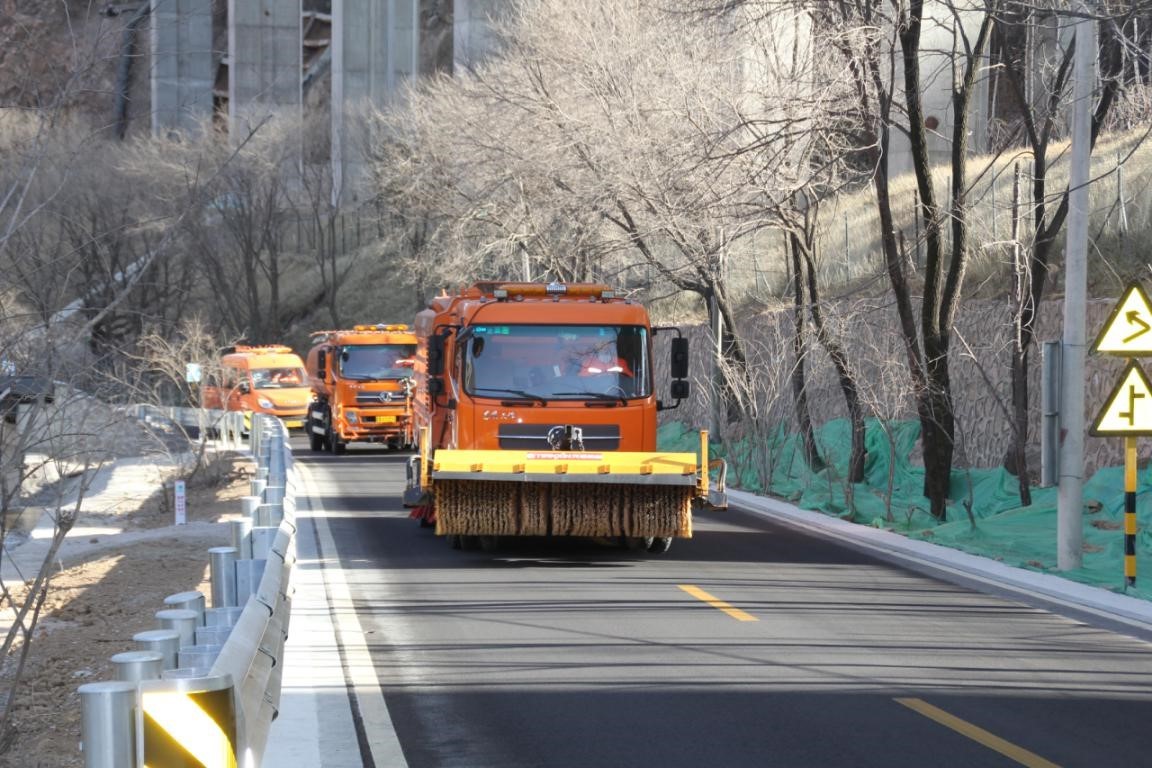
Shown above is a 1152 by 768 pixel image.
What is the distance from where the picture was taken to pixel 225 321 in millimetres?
63375

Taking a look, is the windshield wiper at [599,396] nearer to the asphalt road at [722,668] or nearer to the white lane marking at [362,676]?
the asphalt road at [722,668]

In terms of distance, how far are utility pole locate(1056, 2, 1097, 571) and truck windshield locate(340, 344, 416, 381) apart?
23.3 meters

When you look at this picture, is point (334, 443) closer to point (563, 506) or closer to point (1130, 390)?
point (563, 506)

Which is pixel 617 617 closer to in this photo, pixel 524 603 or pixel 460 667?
pixel 524 603

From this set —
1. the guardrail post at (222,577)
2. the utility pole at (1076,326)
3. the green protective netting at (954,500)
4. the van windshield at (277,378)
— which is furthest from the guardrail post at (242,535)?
the van windshield at (277,378)

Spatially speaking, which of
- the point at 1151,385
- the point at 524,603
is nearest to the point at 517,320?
the point at 524,603

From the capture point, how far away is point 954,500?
23781 mm

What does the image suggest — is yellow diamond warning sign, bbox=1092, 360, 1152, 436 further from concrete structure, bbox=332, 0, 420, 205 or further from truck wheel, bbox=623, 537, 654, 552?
concrete structure, bbox=332, 0, 420, 205

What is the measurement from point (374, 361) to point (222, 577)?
3003 cm

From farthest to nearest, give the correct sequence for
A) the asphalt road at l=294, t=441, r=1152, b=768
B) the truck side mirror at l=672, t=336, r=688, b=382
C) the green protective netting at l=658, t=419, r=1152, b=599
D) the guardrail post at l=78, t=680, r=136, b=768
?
1. the truck side mirror at l=672, t=336, r=688, b=382
2. the green protective netting at l=658, t=419, r=1152, b=599
3. the asphalt road at l=294, t=441, r=1152, b=768
4. the guardrail post at l=78, t=680, r=136, b=768

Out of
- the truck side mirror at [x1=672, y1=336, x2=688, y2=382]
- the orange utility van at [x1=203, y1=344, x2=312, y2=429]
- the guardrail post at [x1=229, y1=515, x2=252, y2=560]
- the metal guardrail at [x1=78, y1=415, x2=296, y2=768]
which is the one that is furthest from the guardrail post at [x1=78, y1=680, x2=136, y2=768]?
the orange utility van at [x1=203, y1=344, x2=312, y2=429]

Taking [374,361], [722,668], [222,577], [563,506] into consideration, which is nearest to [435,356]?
[563,506]

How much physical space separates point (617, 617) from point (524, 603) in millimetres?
1097

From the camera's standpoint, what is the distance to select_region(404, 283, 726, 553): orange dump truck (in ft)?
51.8
